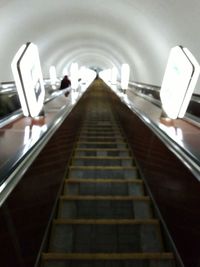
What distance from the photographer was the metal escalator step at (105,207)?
12.1 ft

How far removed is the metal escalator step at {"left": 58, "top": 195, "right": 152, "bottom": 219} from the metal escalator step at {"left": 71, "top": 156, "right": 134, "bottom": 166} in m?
1.42

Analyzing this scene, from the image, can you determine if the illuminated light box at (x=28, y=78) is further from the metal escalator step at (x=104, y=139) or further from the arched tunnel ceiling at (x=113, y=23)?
the arched tunnel ceiling at (x=113, y=23)

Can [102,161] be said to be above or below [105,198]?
below

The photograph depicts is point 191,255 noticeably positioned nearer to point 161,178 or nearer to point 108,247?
point 108,247

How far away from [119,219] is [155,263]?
793 millimetres

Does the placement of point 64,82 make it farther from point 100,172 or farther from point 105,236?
point 105,236

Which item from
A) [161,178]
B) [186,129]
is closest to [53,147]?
[161,178]

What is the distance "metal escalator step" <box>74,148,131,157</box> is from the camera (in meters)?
5.76

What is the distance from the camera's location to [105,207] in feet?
12.4

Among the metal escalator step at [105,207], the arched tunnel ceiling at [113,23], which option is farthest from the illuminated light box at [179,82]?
the arched tunnel ceiling at [113,23]

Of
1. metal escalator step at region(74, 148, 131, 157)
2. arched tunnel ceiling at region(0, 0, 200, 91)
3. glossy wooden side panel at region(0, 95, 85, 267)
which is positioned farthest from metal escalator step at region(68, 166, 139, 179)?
arched tunnel ceiling at region(0, 0, 200, 91)

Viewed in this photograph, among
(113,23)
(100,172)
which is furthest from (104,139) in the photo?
(113,23)

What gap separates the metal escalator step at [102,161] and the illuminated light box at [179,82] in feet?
3.34

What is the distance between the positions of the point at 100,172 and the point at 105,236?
1611 mm
